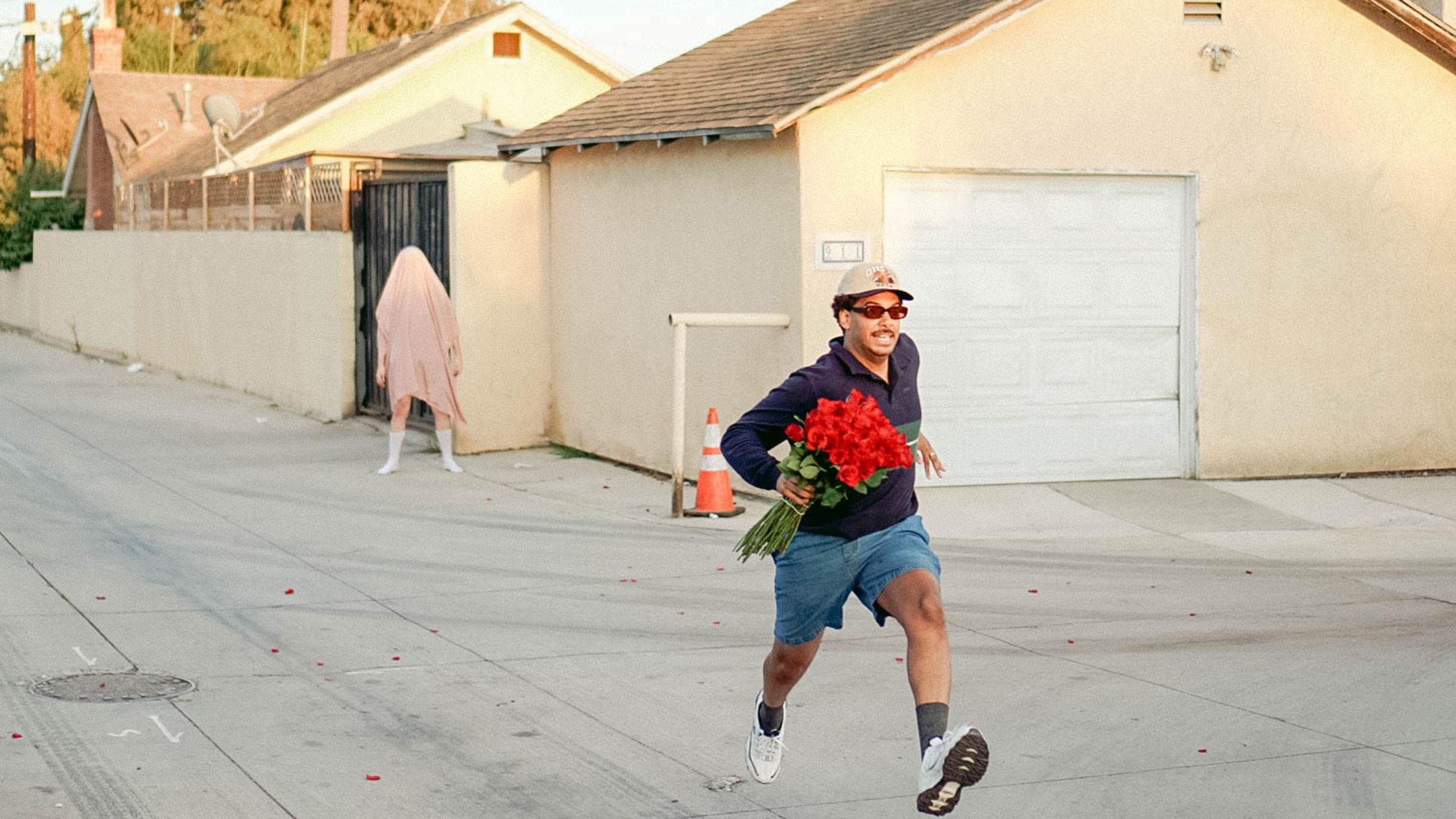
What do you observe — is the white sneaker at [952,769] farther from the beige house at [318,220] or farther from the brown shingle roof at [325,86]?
the brown shingle roof at [325,86]

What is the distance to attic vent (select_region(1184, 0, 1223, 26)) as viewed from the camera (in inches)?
533

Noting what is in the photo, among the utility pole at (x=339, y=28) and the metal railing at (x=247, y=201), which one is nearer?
the metal railing at (x=247, y=201)

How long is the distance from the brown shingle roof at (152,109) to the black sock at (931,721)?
34.1 meters

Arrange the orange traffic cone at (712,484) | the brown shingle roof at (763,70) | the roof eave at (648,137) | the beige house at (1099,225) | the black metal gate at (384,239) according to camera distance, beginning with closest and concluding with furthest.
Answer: the orange traffic cone at (712,484) < the roof eave at (648,137) < the brown shingle roof at (763,70) < the beige house at (1099,225) < the black metal gate at (384,239)

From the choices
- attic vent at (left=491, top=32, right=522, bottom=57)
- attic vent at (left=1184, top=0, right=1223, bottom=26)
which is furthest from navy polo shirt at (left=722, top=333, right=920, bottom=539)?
attic vent at (left=491, top=32, right=522, bottom=57)

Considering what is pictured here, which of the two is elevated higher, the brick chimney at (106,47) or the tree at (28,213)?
the brick chimney at (106,47)

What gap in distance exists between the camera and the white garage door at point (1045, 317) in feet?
43.2

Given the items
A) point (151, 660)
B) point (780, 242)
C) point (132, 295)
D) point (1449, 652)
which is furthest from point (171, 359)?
point (1449, 652)

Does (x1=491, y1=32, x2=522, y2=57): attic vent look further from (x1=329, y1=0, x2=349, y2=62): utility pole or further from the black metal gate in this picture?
(x1=329, y1=0, x2=349, y2=62): utility pole

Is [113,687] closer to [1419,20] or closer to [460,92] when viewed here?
[1419,20]

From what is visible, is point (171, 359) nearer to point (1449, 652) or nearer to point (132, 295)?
point (132, 295)

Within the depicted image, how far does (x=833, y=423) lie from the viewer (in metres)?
5.46

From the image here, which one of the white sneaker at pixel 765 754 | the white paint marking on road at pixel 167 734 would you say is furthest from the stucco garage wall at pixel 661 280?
the white sneaker at pixel 765 754

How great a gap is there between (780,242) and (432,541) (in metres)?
3.42
